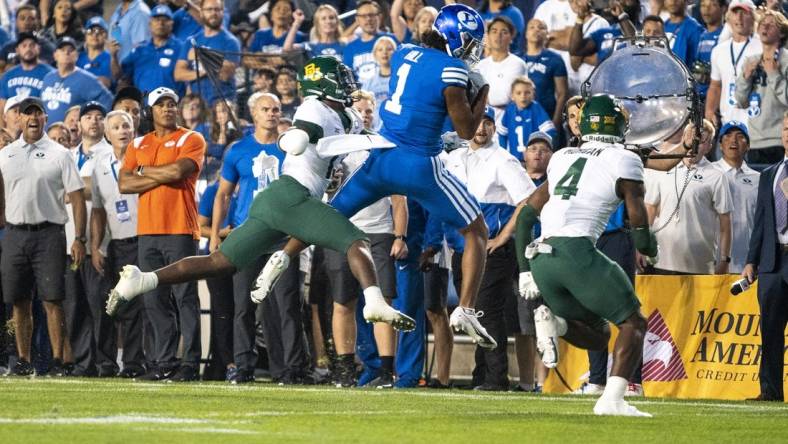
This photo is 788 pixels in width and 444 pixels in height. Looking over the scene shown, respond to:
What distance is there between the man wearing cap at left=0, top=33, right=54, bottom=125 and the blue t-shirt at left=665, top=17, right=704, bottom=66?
23.4ft

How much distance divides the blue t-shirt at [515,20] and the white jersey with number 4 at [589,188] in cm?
705

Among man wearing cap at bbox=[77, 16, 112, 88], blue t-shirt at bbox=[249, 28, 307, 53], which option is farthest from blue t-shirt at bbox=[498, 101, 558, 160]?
man wearing cap at bbox=[77, 16, 112, 88]

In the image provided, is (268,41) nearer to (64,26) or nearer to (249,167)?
(64,26)

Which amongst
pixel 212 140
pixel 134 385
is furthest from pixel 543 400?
pixel 212 140

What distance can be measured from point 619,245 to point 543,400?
6.22 ft

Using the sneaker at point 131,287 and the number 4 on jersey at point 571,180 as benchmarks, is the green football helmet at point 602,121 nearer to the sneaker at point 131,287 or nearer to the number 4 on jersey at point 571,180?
the number 4 on jersey at point 571,180

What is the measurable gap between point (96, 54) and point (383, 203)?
7.01 m

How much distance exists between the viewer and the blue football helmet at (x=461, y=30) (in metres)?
9.20

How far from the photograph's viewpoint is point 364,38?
15.2 metres

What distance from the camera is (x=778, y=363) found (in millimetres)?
10305

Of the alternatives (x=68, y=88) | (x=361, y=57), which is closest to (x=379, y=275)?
(x=361, y=57)

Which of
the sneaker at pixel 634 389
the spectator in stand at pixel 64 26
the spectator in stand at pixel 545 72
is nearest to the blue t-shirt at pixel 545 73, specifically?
the spectator in stand at pixel 545 72

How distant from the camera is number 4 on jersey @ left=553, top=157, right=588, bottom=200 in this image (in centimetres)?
802

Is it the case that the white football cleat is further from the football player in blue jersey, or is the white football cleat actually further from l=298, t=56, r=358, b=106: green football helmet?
l=298, t=56, r=358, b=106: green football helmet
